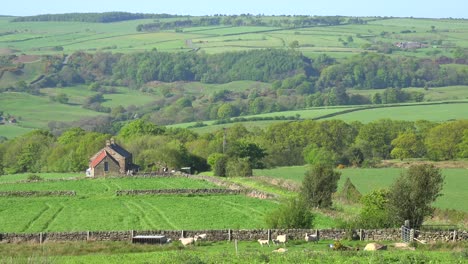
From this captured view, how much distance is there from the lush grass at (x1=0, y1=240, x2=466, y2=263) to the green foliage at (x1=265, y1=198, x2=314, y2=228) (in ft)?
7.58

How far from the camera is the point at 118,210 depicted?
5125 cm

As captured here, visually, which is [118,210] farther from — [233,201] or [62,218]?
[233,201]

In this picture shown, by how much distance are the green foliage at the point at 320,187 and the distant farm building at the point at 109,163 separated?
3553 centimetres

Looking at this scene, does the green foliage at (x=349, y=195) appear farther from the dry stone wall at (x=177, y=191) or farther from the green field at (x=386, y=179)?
the dry stone wall at (x=177, y=191)

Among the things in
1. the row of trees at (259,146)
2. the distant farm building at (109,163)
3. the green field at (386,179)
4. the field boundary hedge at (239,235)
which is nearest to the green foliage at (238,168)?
the row of trees at (259,146)

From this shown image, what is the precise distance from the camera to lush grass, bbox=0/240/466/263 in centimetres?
2961

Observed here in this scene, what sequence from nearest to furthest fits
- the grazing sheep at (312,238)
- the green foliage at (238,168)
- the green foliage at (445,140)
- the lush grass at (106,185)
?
the grazing sheep at (312,238) < the lush grass at (106,185) < the green foliage at (238,168) < the green foliage at (445,140)

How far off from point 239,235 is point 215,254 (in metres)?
5.85

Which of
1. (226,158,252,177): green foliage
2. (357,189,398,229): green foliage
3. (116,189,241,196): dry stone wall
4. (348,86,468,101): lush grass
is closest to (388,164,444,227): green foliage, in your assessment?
(357,189,398,229): green foliage

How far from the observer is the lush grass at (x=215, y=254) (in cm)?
2961

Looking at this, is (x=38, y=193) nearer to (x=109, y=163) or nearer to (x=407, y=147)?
(x=109, y=163)

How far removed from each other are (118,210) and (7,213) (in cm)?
612

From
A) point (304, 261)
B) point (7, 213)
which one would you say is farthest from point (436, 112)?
point (304, 261)

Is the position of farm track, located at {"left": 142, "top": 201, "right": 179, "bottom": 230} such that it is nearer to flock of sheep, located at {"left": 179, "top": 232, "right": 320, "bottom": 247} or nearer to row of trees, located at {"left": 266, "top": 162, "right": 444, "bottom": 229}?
flock of sheep, located at {"left": 179, "top": 232, "right": 320, "bottom": 247}
